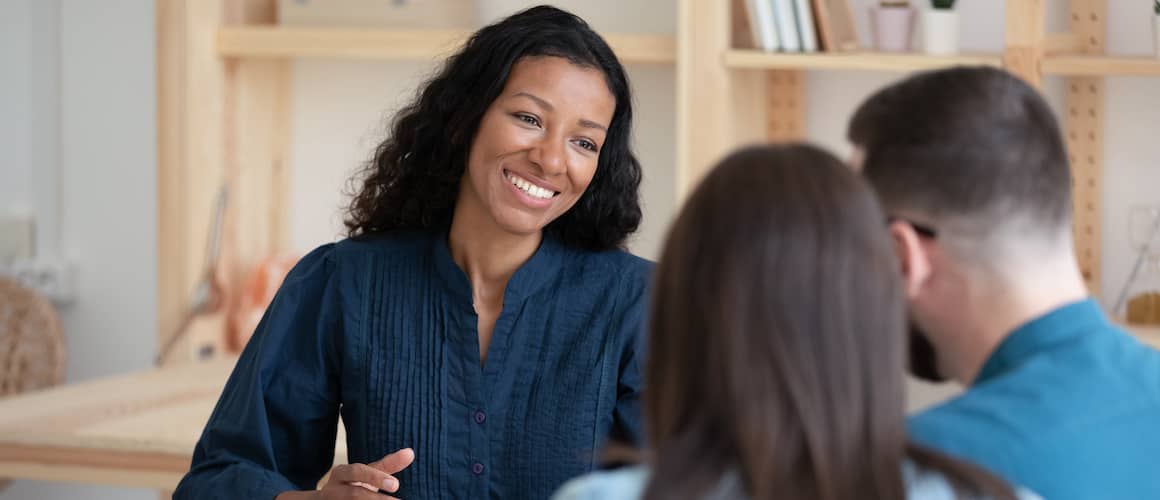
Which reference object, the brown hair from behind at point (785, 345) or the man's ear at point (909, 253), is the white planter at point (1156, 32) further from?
the brown hair from behind at point (785, 345)

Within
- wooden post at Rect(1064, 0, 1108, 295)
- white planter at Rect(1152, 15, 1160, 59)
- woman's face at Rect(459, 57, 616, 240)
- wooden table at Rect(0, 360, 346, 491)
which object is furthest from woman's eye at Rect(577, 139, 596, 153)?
wooden post at Rect(1064, 0, 1108, 295)

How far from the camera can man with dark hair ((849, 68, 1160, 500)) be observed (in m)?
1.05

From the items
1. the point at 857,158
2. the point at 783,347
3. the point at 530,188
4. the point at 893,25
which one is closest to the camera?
the point at 783,347

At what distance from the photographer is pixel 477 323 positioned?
5.77 feet

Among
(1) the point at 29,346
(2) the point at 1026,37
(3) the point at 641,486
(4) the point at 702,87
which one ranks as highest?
(2) the point at 1026,37

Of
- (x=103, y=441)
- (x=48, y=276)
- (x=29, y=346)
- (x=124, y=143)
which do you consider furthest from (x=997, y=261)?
(x=48, y=276)

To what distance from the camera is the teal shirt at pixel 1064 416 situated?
3.32ft

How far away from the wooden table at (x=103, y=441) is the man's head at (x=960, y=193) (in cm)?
137

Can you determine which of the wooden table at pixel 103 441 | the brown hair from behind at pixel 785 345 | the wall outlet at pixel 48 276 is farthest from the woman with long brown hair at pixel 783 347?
the wall outlet at pixel 48 276

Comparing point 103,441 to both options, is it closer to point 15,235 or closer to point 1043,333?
point 15,235

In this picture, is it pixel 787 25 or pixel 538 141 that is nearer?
pixel 538 141

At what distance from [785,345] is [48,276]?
315 cm

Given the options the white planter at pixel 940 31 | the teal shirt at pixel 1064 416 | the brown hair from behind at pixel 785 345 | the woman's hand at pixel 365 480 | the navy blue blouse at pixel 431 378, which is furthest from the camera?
the white planter at pixel 940 31

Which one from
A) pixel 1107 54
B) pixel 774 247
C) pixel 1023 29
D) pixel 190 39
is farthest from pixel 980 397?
pixel 190 39
